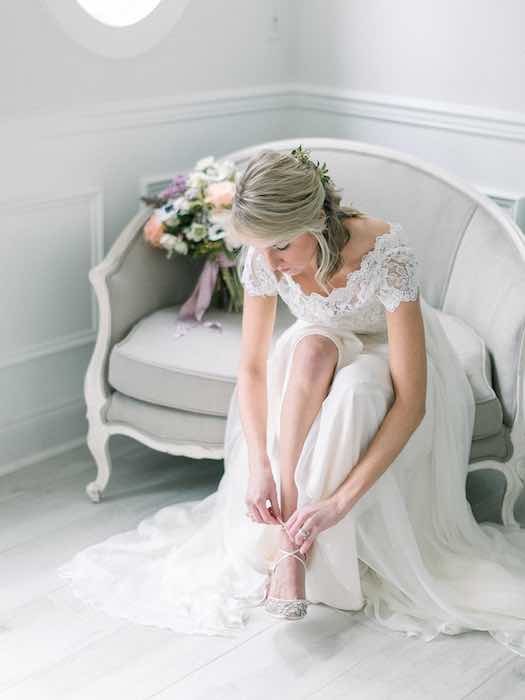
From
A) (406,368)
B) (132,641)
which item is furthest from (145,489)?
(406,368)

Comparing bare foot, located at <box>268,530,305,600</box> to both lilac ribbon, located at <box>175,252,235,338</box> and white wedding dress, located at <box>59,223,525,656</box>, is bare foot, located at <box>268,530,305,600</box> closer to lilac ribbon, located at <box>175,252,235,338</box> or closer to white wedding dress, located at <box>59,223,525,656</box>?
white wedding dress, located at <box>59,223,525,656</box>

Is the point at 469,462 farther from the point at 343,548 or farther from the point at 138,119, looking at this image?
the point at 138,119

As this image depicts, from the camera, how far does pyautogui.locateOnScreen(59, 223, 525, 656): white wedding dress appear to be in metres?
2.33

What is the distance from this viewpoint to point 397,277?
7.74ft

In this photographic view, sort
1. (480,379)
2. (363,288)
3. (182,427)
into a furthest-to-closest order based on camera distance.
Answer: (182,427)
(480,379)
(363,288)

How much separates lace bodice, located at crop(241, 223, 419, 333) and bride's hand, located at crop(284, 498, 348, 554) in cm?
46

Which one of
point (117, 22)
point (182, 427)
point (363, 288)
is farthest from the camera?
point (117, 22)

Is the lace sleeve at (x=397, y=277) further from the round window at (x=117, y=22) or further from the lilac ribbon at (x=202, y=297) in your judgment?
the round window at (x=117, y=22)

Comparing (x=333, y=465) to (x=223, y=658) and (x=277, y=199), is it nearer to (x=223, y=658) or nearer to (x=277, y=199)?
(x=223, y=658)

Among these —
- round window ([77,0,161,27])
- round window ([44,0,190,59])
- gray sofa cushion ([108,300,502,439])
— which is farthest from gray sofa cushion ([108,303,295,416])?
round window ([77,0,161,27])

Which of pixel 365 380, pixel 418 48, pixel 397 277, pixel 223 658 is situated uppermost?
pixel 418 48

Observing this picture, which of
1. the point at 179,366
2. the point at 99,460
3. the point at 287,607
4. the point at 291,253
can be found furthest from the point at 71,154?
the point at 287,607

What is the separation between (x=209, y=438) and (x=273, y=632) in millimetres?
606

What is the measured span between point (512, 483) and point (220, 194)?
113 centimetres
